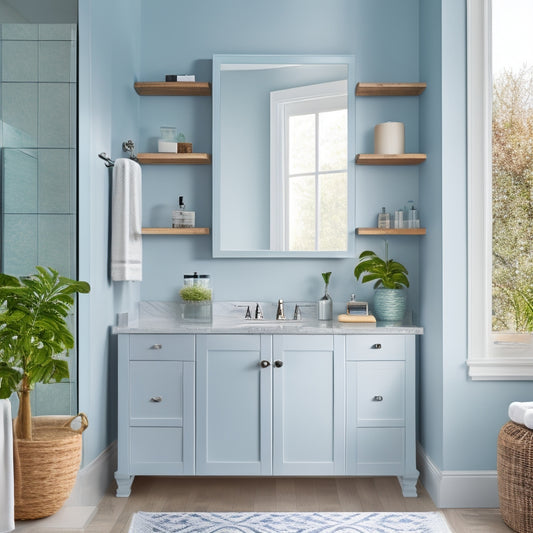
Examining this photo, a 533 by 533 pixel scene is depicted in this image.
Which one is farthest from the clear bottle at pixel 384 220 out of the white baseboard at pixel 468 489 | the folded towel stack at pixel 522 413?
the white baseboard at pixel 468 489

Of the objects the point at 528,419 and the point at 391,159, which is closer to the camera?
the point at 528,419

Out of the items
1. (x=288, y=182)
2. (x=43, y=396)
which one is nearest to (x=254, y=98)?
(x=288, y=182)

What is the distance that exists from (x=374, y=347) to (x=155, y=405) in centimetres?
107

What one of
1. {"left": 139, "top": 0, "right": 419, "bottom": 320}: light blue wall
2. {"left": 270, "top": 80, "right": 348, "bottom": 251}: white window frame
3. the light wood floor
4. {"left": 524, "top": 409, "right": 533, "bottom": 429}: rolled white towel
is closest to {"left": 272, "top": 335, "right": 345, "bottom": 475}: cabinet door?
the light wood floor

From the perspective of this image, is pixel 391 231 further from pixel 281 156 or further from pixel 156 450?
pixel 156 450

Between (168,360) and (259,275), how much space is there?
79 centimetres

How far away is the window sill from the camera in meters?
2.63

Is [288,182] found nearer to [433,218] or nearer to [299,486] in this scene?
[433,218]

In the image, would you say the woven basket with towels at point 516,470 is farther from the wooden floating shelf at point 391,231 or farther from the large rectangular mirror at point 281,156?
the large rectangular mirror at point 281,156

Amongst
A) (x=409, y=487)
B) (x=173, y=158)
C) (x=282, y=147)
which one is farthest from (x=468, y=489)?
(x=173, y=158)

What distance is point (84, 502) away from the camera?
8.48 feet

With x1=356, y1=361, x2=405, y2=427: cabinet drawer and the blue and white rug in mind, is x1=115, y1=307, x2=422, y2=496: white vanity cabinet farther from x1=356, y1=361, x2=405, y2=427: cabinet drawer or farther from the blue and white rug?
the blue and white rug

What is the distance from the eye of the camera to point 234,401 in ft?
9.10

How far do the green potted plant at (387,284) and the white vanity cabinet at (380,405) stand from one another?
333mm
